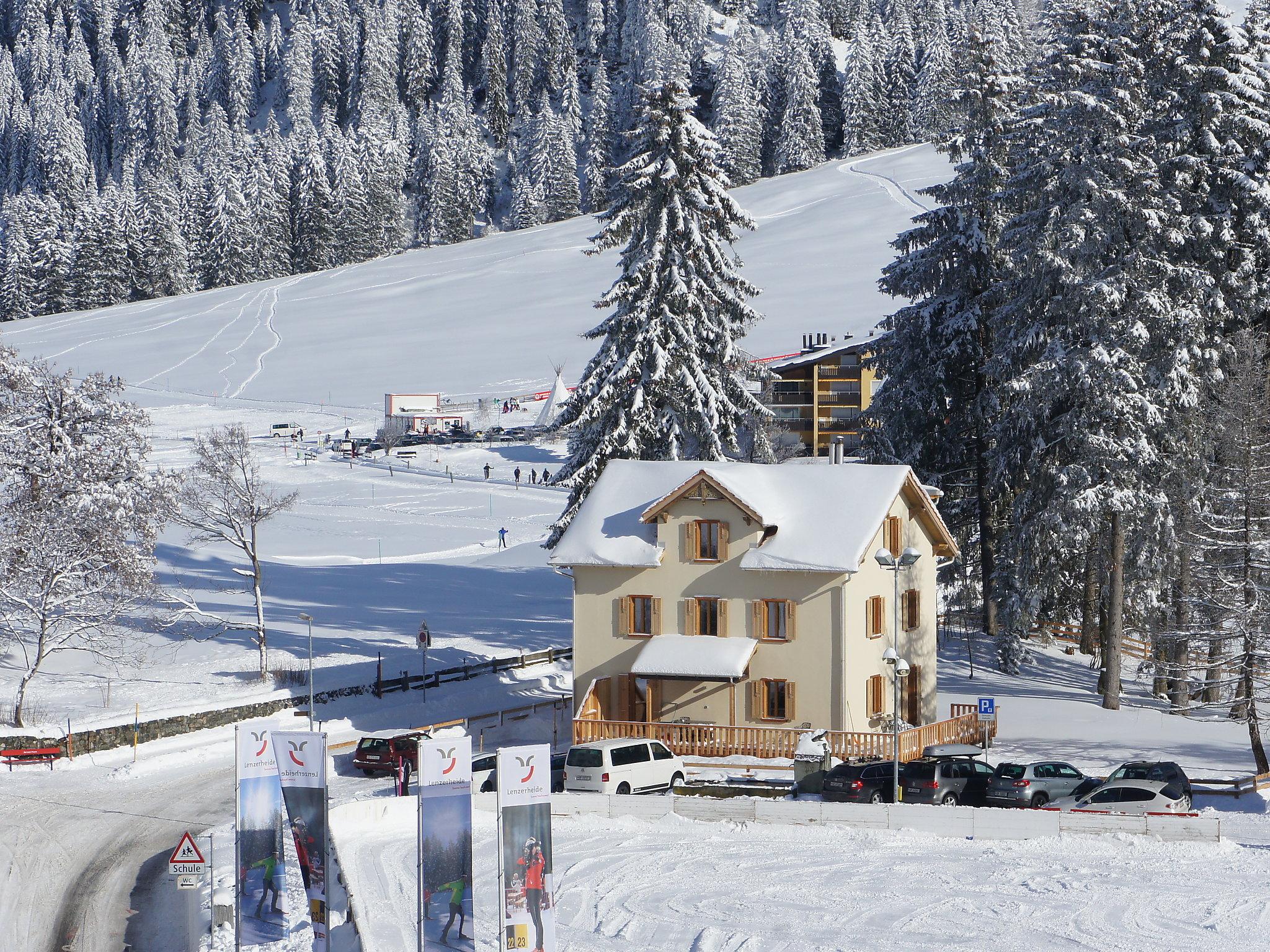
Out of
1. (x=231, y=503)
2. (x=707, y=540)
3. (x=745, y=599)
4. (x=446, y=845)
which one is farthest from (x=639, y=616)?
(x=446, y=845)

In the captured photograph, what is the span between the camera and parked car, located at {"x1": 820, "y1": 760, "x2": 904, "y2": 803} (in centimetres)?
2919

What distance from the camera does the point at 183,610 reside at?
48.1 metres

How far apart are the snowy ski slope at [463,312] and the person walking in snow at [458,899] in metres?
90.5

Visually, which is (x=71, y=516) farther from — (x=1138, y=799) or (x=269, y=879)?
(x=1138, y=799)

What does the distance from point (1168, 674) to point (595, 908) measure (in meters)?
22.1

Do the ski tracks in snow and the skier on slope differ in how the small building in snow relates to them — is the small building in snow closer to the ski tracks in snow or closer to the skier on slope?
the skier on slope

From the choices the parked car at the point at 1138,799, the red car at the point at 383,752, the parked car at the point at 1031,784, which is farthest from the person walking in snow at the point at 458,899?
the red car at the point at 383,752

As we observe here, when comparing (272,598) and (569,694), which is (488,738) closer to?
(569,694)

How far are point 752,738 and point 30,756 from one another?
18134 millimetres

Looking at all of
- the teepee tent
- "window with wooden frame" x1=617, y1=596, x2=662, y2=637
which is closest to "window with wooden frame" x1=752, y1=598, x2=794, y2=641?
"window with wooden frame" x1=617, y1=596, x2=662, y2=637

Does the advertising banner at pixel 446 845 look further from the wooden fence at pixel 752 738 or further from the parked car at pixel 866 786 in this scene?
the wooden fence at pixel 752 738

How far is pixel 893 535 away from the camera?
3816 centimetres

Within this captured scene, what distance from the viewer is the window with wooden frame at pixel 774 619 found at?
1426 inches

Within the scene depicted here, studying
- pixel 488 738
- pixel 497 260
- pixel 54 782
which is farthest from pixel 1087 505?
pixel 497 260
